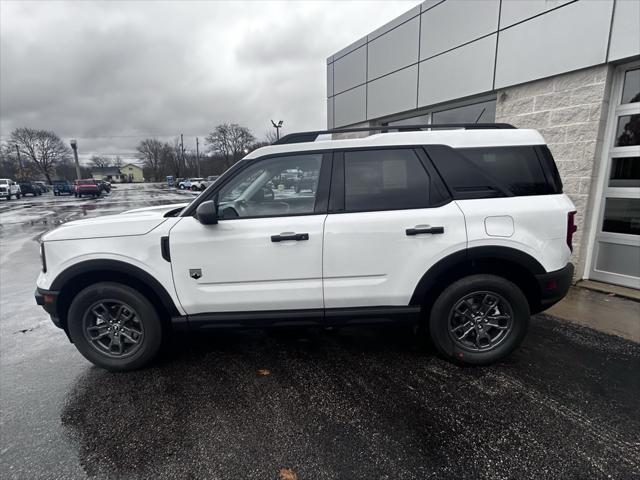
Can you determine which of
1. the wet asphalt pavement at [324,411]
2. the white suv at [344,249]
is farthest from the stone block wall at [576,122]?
the white suv at [344,249]

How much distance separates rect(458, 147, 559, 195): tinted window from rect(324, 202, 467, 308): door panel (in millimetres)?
479

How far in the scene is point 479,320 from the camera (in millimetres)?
3104

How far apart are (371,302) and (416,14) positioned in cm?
694

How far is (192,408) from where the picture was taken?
267cm

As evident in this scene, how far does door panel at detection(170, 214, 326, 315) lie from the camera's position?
2.88 meters

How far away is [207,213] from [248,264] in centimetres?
53

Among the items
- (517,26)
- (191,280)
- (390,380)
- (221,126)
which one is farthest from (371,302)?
(221,126)

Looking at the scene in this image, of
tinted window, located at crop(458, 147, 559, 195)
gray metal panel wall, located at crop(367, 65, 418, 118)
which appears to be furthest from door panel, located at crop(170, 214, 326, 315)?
gray metal panel wall, located at crop(367, 65, 418, 118)

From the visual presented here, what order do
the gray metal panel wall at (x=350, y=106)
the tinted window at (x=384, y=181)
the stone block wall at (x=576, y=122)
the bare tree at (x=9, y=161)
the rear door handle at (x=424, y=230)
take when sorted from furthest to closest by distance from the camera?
the bare tree at (x=9, y=161) → the gray metal panel wall at (x=350, y=106) → the stone block wall at (x=576, y=122) → the tinted window at (x=384, y=181) → the rear door handle at (x=424, y=230)

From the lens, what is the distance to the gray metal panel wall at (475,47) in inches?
180

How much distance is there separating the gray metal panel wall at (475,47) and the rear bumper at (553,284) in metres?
3.42

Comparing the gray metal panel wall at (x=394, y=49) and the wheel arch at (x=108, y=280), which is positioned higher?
the gray metal panel wall at (x=394, y=49)

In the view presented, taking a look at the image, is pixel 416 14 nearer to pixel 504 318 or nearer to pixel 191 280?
pixel 504 318

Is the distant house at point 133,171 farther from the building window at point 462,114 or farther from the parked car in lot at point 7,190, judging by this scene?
the building window at point 462,114
